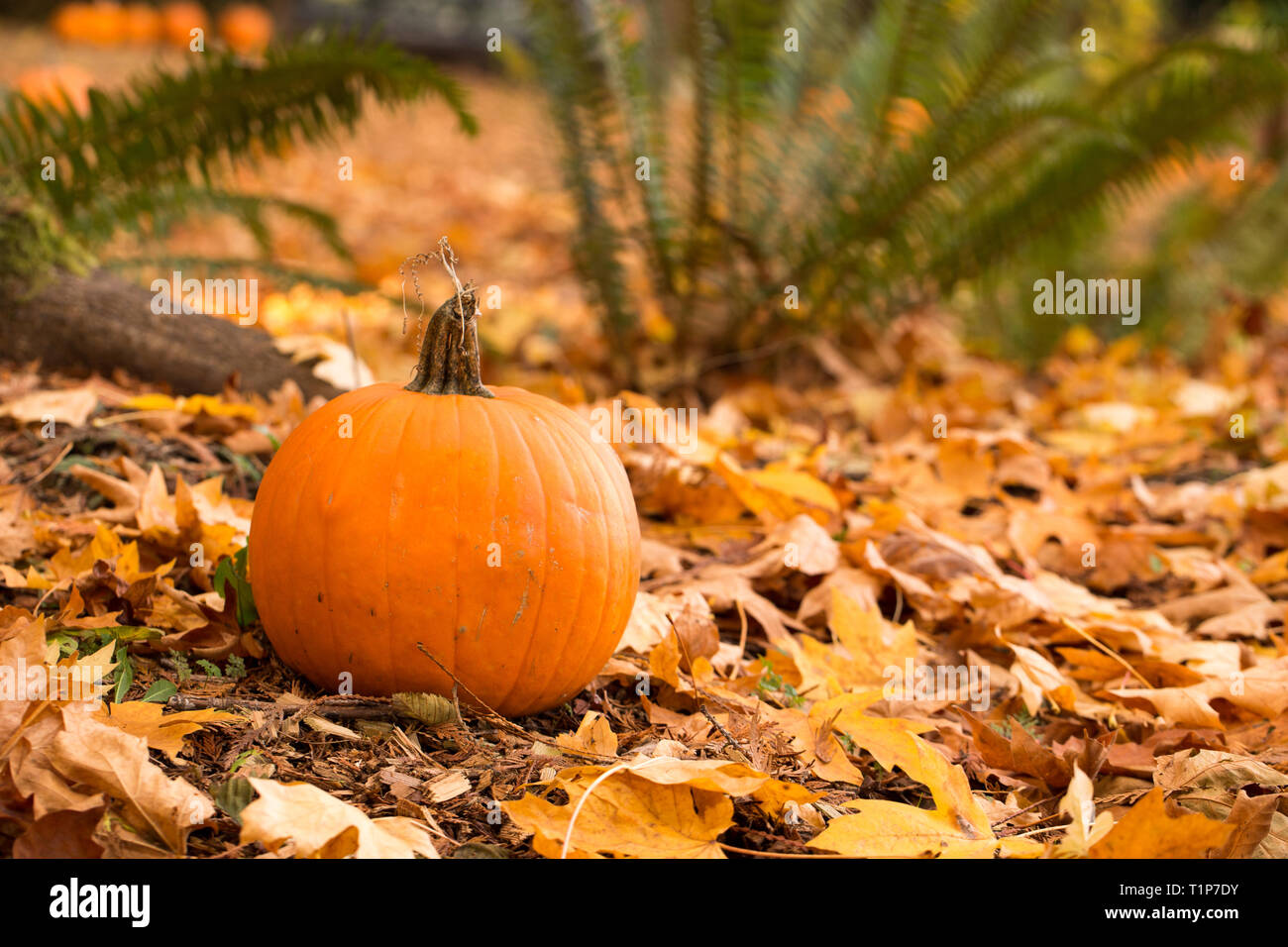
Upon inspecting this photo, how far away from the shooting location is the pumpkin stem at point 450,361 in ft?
4.92

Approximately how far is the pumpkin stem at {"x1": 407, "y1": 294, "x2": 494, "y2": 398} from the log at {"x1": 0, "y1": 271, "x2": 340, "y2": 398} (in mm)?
1141

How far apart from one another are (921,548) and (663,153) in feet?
6.43

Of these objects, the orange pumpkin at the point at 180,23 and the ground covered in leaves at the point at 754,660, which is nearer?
the ground covered in leaves at the point at 754,660

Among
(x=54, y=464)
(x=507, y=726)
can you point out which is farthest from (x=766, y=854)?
(x=54, y=464)

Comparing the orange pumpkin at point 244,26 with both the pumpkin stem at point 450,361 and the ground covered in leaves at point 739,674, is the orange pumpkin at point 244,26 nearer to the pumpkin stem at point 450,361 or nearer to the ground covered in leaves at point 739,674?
the ground covered in leaves at point 739,674

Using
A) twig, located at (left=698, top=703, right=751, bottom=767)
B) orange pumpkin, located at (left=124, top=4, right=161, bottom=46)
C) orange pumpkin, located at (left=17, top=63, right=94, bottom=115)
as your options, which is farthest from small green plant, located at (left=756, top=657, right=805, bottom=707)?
orange pumpkin, located at (left=124, top=4, right=161, bottom=46)

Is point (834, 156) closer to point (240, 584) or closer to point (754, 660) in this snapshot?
point (754, 660)

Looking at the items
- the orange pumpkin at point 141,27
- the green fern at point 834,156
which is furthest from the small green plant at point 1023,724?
the orange pumpkin at point 141,27

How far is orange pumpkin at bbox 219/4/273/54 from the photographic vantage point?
27.6 ft

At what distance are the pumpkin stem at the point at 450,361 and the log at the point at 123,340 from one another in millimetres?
1141

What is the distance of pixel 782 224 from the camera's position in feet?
11.9

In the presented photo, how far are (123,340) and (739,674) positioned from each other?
1615 mm

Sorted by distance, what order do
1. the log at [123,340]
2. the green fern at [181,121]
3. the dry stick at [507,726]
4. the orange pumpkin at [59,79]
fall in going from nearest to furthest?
the dry stick at [507,726], the log at [123,340], the green fern at [181,121], the orange pumpkin at [59,79]

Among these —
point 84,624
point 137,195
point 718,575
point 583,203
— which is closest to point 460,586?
point 84,624
